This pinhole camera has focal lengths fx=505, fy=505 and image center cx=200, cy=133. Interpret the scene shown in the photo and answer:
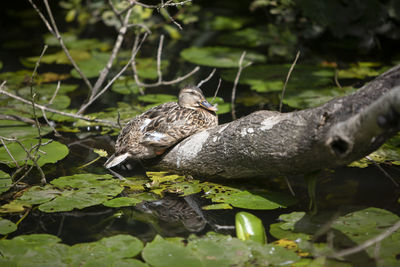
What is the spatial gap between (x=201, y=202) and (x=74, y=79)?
4198mm

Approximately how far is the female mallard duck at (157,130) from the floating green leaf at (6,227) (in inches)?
50.2

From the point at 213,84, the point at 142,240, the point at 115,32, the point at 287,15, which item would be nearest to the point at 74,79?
the point at 213,84

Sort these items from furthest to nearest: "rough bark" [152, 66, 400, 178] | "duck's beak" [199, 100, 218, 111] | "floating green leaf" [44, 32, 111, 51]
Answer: "floating green leaf" [44, 32, 111, 51] → "duck's beak" [199, 100, 218, 111] → "rough bark" [152, 66, 400, 178]

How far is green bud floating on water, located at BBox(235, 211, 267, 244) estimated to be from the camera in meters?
3.63

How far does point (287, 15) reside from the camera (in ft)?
28.7

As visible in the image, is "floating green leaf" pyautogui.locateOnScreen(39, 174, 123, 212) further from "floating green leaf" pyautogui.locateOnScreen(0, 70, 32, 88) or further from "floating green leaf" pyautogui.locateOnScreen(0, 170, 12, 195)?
"floating green leaf" pyautogui.locateOnScreen(0, 70, 32, 88)

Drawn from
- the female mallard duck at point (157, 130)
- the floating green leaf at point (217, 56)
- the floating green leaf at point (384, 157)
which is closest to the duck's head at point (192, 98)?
the female mallard duck at point (157, 130)

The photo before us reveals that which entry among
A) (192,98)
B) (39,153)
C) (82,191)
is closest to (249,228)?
(82,191)

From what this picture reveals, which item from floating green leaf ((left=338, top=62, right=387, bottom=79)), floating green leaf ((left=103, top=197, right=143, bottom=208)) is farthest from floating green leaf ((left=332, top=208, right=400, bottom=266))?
floating green leaf ((left=338, top=62, right=387, bottom=79))

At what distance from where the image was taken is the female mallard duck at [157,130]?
501 cm

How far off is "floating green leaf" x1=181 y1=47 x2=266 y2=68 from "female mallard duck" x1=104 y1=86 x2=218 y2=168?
9.32 ft

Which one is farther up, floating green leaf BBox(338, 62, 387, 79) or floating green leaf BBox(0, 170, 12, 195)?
floating green leaf BBox(338, 62, 387, 79)

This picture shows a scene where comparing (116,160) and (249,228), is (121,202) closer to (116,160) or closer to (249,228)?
(116,160)

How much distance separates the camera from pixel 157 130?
5.04 meters
